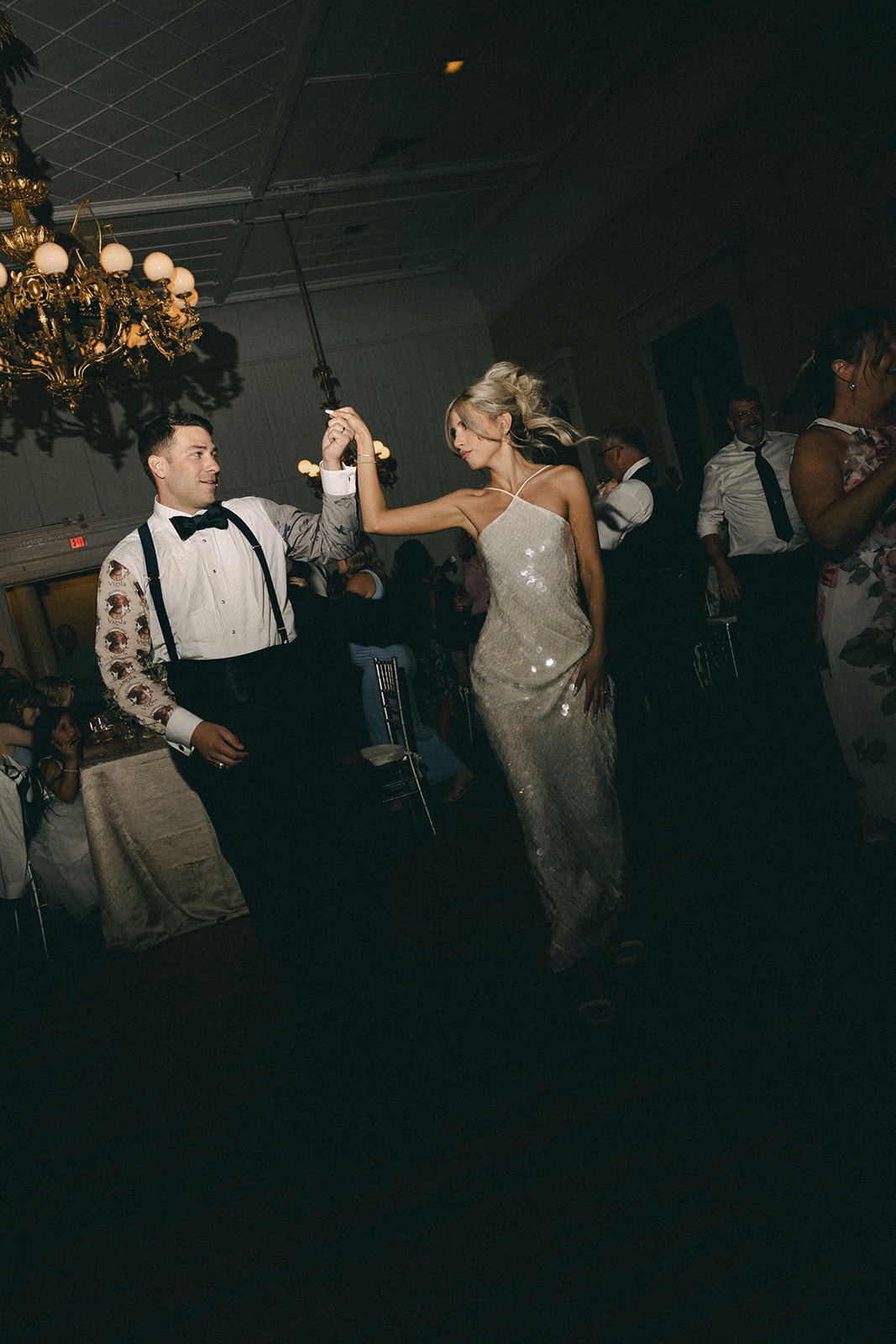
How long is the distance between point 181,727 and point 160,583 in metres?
0.36

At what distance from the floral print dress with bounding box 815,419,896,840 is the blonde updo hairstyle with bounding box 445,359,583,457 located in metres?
0.72

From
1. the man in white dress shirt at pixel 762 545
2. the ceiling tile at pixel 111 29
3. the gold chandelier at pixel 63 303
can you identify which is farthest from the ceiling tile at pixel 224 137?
the man in white dress shirt at pixel 762 545

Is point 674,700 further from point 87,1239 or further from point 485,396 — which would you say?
point 87,1239

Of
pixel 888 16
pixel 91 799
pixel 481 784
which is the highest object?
pixel 888 16

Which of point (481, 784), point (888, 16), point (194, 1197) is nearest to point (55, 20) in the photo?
point (888, 16)

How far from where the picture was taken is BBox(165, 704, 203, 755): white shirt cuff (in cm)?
199

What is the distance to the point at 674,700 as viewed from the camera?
16.0ft

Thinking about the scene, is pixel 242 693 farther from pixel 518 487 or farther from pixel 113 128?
pixel 113 128

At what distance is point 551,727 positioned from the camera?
217 centimetres

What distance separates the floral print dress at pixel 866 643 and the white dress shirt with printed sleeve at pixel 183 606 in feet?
4.30

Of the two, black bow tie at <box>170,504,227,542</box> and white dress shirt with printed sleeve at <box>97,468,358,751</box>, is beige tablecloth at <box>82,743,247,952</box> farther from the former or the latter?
black bow tie at <box>170,504,227,542</box>

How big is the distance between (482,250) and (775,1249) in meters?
9.67

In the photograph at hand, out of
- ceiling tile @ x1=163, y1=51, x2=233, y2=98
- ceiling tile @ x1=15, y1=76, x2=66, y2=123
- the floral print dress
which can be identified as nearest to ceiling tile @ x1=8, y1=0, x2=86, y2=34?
ceiling tile @ x1=15, y1=76, x2=66, y2=123

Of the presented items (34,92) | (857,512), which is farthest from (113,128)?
(857,512)
